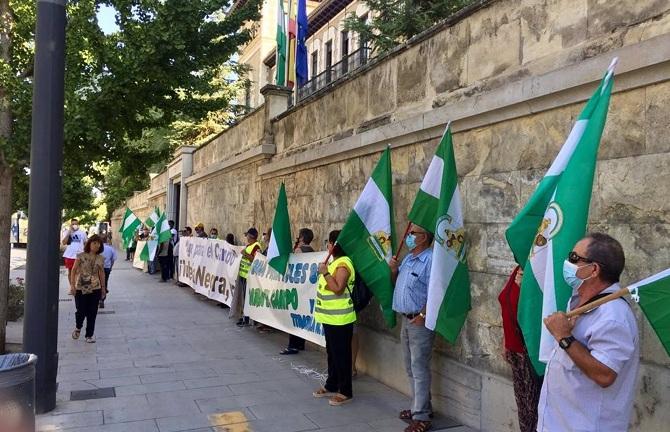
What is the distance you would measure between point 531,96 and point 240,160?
9.16 meters

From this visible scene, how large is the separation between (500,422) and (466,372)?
57 cm

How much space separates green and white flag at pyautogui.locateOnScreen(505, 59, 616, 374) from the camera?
307 centimetres

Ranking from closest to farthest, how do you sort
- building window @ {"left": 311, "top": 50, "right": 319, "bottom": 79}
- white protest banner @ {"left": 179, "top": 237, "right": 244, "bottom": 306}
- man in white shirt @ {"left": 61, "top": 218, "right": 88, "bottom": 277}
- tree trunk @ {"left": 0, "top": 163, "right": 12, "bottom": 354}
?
tree trunk @ {"left": 0, "top": 163, "right": 12, "bottom": 354} → white protest banner @ {"left": 179, "top": 237, "right": 244, "bottom": 306} → man in white shirt @ {"left": 61, "top": 218, "right": 88, "bottom": 277} → building window @ {"left": 311, "top": 50, "right": 319, "bottom": 79}

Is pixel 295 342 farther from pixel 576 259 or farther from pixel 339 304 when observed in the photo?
pixel 576 259

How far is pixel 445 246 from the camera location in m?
4.80

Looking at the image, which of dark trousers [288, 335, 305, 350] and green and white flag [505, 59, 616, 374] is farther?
dark trousers [288, 335, 305, 350]

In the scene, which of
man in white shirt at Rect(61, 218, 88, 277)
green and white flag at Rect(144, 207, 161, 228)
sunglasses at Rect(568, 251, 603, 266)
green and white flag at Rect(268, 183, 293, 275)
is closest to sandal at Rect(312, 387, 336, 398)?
green and white flag at Rect(268, 183, 293, 275)

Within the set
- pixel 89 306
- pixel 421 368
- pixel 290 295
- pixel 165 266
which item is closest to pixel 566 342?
pixel 421 368

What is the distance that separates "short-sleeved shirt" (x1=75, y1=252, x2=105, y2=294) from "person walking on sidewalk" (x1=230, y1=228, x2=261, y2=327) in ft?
7.87

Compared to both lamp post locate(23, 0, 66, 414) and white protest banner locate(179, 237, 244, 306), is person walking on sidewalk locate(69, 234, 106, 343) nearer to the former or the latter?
white protest banner locate(179, 237, 244, 306)

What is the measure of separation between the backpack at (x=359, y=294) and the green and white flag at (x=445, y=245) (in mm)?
1274

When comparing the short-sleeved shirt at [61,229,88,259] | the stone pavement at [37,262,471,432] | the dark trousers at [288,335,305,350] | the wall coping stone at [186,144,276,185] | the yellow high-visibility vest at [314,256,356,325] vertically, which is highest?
the wall coping stone at [186,144,276,185]

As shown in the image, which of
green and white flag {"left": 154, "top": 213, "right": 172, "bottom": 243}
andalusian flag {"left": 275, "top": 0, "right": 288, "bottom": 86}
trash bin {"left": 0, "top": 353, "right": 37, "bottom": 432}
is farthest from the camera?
green and white flag {"left": 154, "top": 213, "right": 172, "bottom": 243}

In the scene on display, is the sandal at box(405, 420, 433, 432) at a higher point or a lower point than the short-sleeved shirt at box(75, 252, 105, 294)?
lower
